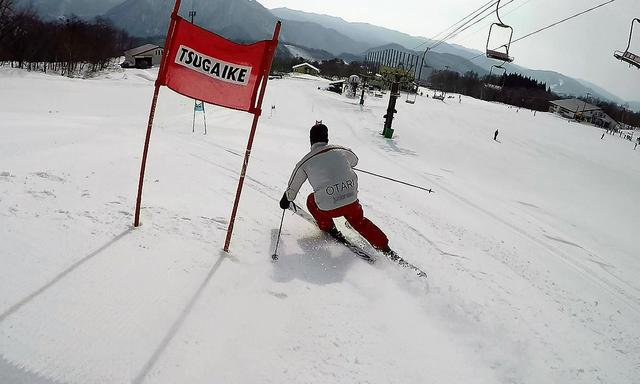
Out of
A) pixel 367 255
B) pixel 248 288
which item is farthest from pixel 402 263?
pixel 248 288

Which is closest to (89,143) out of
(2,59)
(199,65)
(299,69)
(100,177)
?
(100,177)

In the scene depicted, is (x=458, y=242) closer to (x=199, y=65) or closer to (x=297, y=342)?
(x=297, y=342)

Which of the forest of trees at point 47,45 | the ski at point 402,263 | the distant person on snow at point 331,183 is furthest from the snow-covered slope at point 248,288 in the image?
the forest of trees at point 47,45

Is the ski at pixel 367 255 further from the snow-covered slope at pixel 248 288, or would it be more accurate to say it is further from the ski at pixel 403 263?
the snow-covered slope at pixel 248 288

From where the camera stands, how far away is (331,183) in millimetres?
4656

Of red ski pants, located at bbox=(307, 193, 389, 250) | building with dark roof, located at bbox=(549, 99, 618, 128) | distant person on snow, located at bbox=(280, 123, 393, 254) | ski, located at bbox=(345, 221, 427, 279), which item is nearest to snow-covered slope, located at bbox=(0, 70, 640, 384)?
ski, located at bbox=(345, 221, 427, 279)

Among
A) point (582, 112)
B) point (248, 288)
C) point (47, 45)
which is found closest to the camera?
point (248, 288)

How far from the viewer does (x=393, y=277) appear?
14.5ft

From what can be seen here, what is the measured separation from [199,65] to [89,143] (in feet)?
14.2

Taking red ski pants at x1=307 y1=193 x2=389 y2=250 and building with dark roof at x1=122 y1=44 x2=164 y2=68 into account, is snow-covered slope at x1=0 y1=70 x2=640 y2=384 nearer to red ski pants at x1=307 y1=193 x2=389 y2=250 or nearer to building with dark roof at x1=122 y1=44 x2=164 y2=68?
red ski pants at x1=307 y1=193 x2=389 y2=250

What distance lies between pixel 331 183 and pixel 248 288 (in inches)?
67.8

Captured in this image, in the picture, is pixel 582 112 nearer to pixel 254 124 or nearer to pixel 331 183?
pixel 331 183

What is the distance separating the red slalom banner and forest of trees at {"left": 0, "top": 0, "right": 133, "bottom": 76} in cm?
4997

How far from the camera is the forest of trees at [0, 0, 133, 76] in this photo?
45.3 metres
